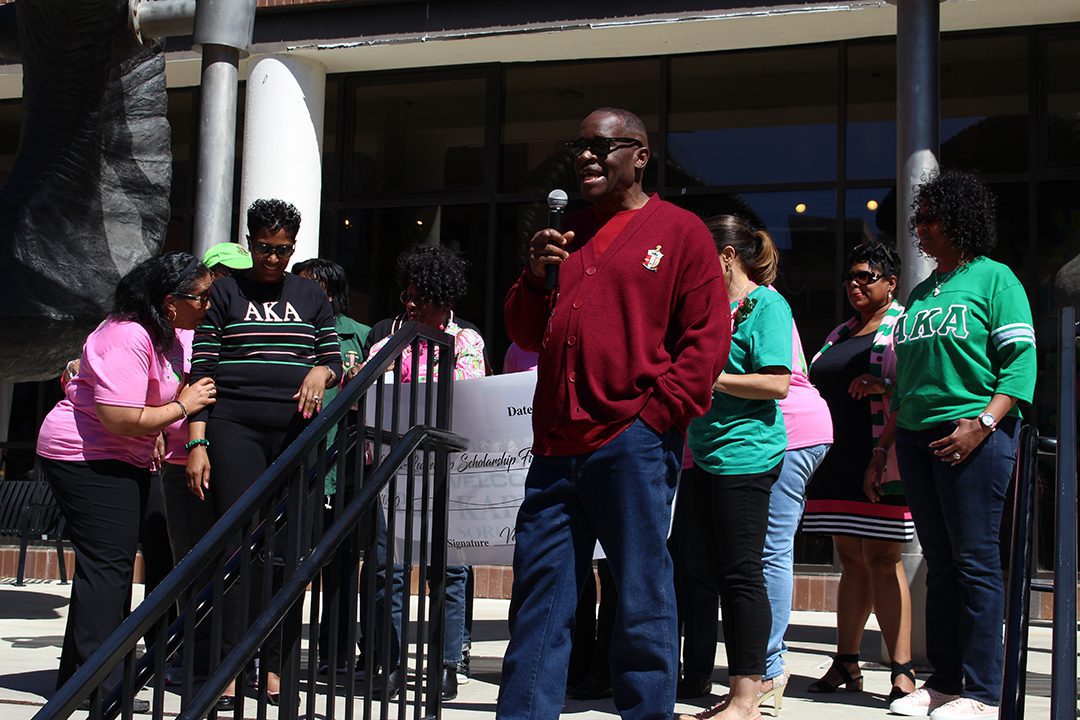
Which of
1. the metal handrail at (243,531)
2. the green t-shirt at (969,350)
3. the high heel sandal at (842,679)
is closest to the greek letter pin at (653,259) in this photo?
the metal handrail at (243,531)

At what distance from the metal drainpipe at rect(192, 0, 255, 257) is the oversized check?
1064 mm

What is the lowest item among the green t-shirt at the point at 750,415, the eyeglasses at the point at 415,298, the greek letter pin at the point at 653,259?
the green t-shirt at the point at 750,415

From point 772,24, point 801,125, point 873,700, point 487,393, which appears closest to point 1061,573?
point 487,393

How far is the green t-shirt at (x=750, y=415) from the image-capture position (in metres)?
4.98

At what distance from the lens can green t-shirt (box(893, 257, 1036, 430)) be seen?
16.6ft

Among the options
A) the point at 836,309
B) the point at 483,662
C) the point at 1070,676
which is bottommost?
the point at 483,662

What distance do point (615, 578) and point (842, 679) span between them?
98.7 inches

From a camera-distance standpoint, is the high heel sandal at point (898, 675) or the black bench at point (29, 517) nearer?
the high heel sandal at point (898, 675)

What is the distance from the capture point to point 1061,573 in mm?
2877

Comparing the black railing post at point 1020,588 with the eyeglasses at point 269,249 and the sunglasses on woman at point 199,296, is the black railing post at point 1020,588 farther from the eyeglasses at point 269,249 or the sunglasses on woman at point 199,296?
the sunglasses on woman at point 199,296

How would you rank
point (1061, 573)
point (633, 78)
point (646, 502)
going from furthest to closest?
1. point (633, 78)
2. point (646, 502)
3. point (1061, 573)

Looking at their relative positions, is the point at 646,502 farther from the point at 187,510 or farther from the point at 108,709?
the point at 187,510

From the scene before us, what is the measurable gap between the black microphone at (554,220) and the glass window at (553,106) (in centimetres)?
761

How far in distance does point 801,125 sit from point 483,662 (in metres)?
5.57
